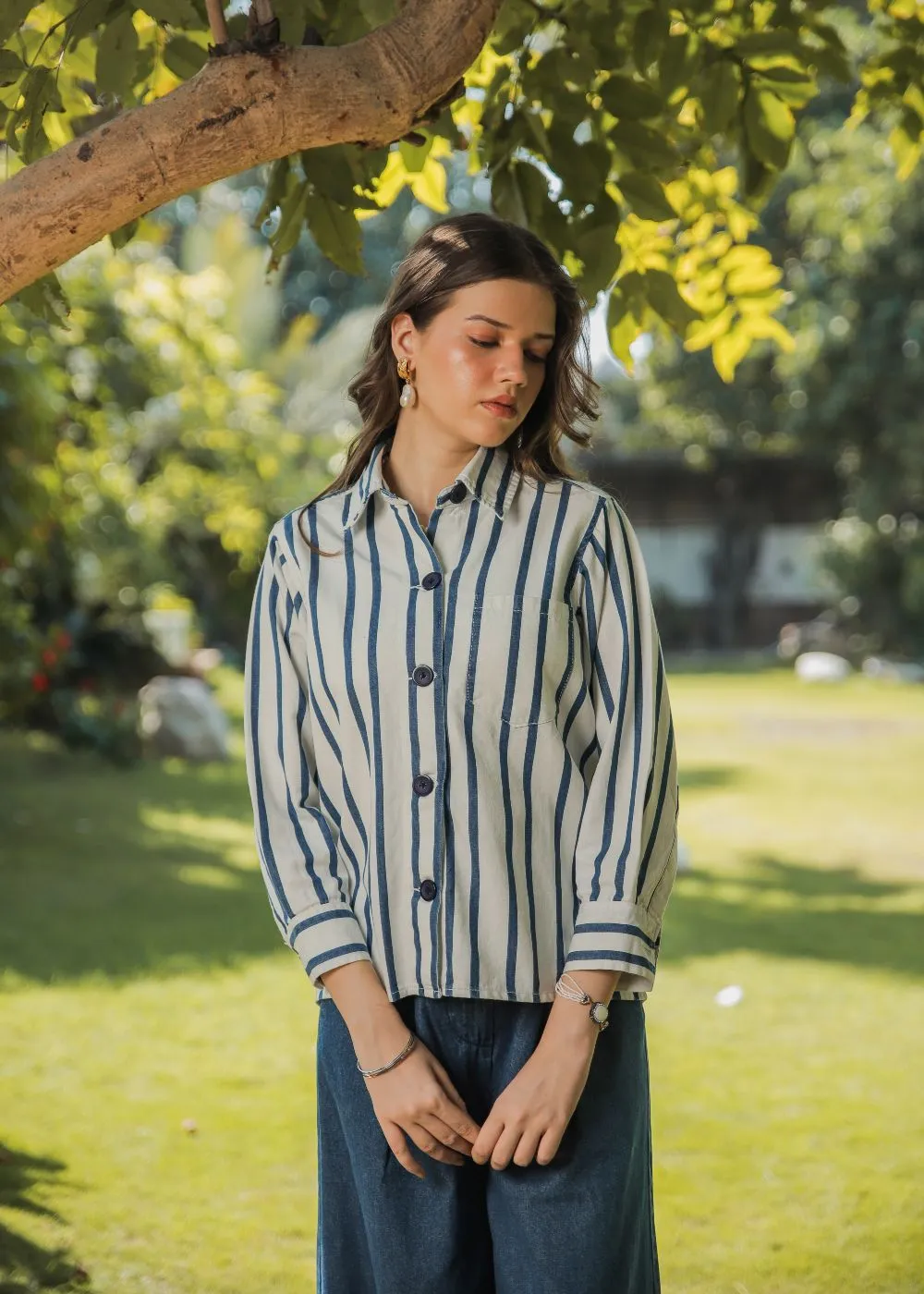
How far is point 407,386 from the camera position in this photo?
5.57 ft

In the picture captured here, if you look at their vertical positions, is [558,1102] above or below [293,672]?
below

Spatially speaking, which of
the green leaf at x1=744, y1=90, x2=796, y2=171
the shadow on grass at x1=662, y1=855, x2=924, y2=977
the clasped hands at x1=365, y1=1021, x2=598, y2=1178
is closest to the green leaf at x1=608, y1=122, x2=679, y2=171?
the green leaf at x1=744, y1=90, x2=796, y2=171

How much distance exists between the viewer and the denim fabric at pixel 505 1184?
150 cm

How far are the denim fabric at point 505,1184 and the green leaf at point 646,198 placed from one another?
53.8 inches

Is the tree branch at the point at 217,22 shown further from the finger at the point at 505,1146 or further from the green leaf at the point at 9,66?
the finger at the point at 505,1146

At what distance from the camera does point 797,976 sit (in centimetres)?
486

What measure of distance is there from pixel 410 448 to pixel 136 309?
692 centimetres

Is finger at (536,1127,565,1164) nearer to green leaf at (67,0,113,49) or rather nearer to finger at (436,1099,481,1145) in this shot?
finger at (436,1099,481,1145)

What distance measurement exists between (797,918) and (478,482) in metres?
4.39

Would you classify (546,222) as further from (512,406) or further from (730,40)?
(512,406)

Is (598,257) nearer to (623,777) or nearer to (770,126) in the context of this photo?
(770,126)

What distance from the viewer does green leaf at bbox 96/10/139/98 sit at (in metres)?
1.97

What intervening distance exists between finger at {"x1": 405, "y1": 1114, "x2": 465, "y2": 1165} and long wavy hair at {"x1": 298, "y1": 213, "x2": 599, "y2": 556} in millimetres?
609

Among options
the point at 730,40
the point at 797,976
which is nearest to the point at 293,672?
the point at 730,40
